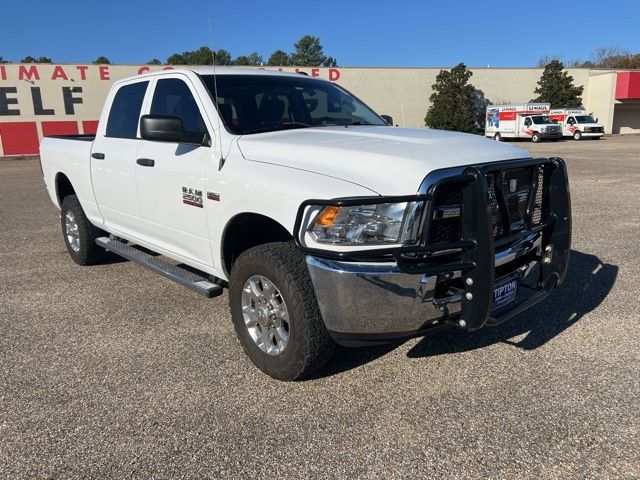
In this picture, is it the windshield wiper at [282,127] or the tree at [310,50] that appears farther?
the tree at [310,50]

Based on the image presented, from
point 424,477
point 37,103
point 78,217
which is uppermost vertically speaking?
point 37,103

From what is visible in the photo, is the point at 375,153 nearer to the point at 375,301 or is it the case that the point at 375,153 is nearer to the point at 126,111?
the point at 375,301

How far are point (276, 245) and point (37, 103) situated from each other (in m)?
36.3

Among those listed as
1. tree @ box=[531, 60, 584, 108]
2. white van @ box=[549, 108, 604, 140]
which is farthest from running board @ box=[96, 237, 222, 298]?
tree @ box=[531, 60, 584, 108]

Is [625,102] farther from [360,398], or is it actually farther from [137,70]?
[360,398]

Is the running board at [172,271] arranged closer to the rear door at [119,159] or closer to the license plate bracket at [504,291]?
the rear door at [119,159]

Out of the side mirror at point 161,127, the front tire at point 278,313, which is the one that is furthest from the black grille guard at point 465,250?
the side mirror at point 161,127

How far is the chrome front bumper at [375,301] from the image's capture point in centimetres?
271

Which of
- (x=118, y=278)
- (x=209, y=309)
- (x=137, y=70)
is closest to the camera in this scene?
(x=209, y=309)

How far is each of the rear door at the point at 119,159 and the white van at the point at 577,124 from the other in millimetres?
40827

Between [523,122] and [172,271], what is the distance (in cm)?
3910

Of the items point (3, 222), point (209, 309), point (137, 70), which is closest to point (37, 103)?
point (137, 70)

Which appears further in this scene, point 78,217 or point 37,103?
point 37,103

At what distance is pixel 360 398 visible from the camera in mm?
3150
